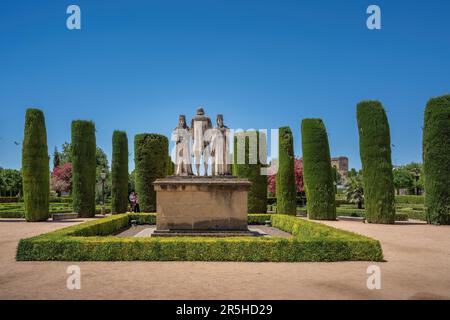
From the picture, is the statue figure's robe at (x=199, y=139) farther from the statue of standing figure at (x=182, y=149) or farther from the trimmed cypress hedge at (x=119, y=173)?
the trimmed cypress hedge at (x=119, y=173)

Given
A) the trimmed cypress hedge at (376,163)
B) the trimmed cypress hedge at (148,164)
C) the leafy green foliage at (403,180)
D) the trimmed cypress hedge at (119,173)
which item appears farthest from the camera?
the leafy green foliage at (403,180)

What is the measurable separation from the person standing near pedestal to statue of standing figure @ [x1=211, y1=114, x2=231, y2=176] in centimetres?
32

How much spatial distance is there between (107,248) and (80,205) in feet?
65.0

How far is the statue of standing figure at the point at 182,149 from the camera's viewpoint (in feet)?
47.9

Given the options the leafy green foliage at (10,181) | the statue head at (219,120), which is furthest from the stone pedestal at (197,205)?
the leafy green foliage at (10,181)

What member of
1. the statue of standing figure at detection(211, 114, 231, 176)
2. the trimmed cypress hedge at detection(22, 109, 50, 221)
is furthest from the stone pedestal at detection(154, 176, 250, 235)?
the trimmed cypress hedge at detection(22, 109, 50, 221)

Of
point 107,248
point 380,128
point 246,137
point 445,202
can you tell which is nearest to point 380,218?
point 445,202

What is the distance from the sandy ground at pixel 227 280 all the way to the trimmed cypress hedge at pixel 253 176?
15844mm

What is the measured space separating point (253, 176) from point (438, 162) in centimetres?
1197

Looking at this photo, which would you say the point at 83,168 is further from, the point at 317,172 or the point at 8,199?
the point at 8,199

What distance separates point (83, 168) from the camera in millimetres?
28859

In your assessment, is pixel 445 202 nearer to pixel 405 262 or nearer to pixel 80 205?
pixel 405 262

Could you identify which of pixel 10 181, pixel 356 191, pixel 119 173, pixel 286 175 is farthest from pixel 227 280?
pixel 10 181

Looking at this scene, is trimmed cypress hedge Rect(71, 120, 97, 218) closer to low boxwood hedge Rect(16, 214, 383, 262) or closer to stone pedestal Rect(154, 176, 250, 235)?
stone pedestal Rect(154, 176, 250, 235)
